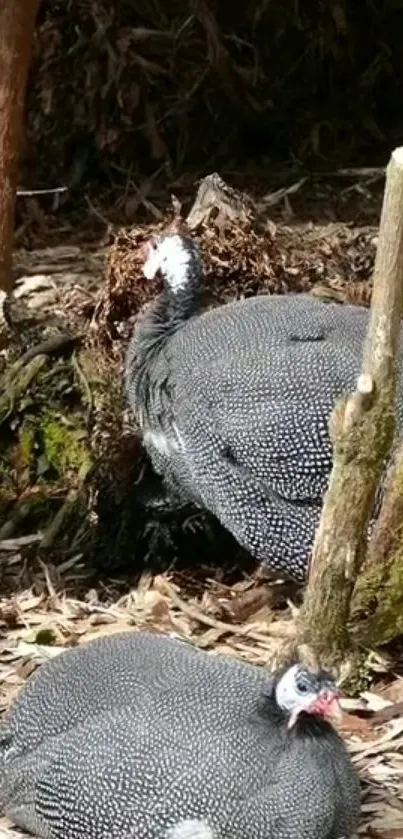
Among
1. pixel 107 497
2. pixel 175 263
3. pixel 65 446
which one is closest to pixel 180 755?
pixel 107 497

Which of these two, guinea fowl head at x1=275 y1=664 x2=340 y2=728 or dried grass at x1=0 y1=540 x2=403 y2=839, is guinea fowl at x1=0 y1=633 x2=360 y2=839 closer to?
guinea fowl head at x1=275 y1=664 x2=340 y2=728

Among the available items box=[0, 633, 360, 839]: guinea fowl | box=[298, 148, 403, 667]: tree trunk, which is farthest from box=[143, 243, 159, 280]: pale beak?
box=[0, 633, 360, 839]: guinea fowl

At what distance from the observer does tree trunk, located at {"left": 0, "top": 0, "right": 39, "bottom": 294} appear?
4676 millimetres

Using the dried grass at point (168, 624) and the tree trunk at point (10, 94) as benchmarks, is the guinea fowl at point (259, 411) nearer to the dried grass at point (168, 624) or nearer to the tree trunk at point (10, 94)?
the dried grass at point (168, 624)

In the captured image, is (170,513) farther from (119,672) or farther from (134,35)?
(134,35)

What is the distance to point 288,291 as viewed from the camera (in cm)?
536

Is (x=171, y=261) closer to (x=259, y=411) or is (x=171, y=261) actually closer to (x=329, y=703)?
(x=259, y=411)

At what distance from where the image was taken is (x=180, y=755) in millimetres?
3322

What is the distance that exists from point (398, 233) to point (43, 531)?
6.72ft

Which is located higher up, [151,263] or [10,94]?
[10,94]

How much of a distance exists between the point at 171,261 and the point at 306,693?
1904 mm

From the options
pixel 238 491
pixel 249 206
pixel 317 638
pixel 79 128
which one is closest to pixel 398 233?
pixel 317 638

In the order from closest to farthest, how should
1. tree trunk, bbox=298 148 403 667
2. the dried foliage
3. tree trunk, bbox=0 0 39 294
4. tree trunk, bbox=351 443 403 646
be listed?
tree trunk, bbox=298 148 403 667 → tree trunk, bbox=351 443 403 646 → tree trunk, bbox=0 0 39 294 → the dried foliage

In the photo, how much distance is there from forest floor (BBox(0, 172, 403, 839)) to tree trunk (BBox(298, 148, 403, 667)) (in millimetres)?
419
